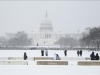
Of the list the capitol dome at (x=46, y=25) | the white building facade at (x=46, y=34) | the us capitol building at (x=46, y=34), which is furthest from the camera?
the capitol dome at (x=46, y=25)

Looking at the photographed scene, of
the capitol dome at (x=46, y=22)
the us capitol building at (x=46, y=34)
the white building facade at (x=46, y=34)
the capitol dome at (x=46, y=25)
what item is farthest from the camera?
the capitol dome at (x=46, y=22)

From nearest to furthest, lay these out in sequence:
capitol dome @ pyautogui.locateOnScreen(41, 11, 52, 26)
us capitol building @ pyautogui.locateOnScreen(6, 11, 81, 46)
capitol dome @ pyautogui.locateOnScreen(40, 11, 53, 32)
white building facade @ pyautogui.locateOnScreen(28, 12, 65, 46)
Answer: us capitol building @ pyautogui.locateOnScreen(6, 11, 81, 46) < white building facade @ pyautogui.locateOnScreen(28, 12, 65, 46) < capitol dome @ pyautogui.locateOnScreen(40, 11, 53, 32) < capitol dome @ pyautogui.locateOnScreen(41, 11, 52, 26)

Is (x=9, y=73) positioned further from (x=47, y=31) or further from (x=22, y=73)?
(x=47, y=31)

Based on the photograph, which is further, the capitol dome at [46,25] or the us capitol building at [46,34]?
the capitol dome at [46,25]

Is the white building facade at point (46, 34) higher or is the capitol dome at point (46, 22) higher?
the capitol dome at point (46, 22)

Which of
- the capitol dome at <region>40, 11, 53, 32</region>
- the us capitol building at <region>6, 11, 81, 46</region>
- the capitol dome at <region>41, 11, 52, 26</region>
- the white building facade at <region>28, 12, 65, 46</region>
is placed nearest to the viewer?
the us capitol building at <region>6, 11, 81, 46</region>

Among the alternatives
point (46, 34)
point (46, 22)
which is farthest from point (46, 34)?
point (46, 22)

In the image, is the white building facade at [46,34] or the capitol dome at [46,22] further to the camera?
the capitol dome at [46,22]

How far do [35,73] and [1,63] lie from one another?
510 centimetres

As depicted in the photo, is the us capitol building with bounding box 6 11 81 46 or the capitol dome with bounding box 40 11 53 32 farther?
the capitol dome with bounding box 40 11 53 32

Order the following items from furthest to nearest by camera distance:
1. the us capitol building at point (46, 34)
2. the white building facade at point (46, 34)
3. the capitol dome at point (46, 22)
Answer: the capitol dome at point (46, 22) < the white building facade at point (46, 34) < the us capitol building at point (46, 34)

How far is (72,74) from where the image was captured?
43.3 feet

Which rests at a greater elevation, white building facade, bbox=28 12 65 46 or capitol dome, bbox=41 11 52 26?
capitol dome, bbox=41 11 52 26

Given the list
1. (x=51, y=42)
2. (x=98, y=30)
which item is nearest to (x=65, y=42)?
(x=98, y=30)
